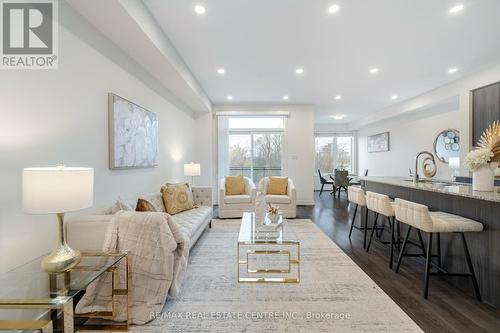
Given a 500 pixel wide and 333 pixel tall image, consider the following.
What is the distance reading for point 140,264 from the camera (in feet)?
6.26

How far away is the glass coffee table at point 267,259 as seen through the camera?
241cm

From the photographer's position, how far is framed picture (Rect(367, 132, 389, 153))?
7797 mm

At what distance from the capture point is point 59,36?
A: 1947 mm

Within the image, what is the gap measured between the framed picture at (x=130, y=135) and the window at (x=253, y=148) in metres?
3.38

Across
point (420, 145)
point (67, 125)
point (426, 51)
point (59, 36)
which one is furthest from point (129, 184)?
point (420, 145)

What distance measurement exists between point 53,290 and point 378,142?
8.97 m

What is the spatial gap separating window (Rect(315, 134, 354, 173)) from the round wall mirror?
12.8 ft

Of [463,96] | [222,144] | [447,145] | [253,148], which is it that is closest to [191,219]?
[222,144]

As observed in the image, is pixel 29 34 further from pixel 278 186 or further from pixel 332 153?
pixel 332 153

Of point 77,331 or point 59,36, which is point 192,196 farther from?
point 59,36

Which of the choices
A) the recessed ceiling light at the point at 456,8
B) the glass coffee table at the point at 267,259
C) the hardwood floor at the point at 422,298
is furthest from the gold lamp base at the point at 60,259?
the recessed ceiling light at the point at 456,8

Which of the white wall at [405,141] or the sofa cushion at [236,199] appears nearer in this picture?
the sofa cushion at [236,199]

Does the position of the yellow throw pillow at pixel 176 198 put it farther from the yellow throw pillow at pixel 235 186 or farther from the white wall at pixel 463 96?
the white wall at pixel 463 96

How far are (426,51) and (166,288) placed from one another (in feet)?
14.6
